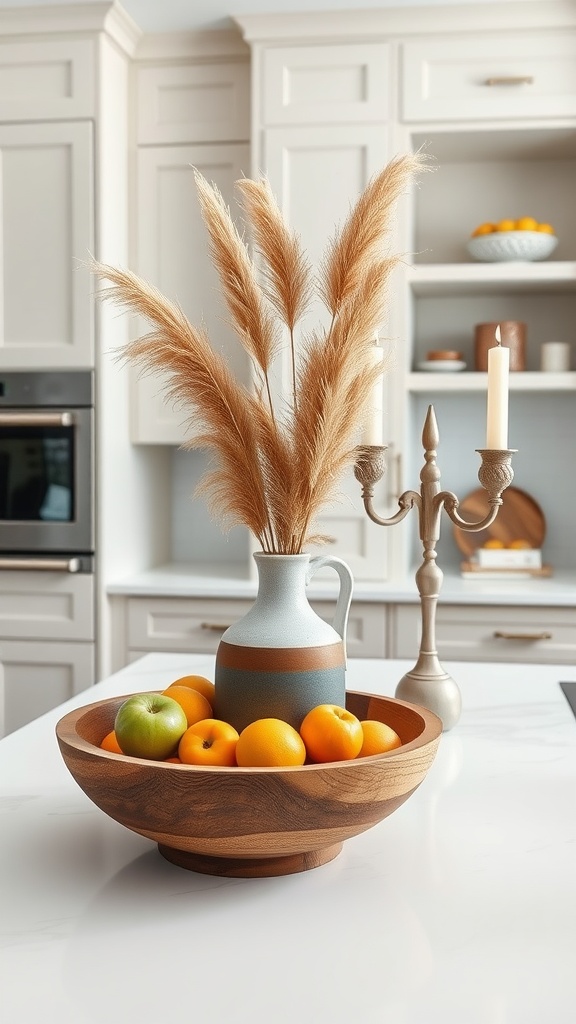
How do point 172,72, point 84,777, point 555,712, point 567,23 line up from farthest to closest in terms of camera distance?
point 172,72 < point 567,23 < point 555,712 < point 84,777

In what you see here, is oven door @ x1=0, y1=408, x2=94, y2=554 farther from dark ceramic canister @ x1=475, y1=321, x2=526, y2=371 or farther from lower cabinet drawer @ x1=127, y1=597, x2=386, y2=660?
dark ceramic canister @ x1=475, y1=321, x2=526, y2=371

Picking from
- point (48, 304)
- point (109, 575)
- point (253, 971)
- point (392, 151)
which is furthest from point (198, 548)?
point (253, 971)

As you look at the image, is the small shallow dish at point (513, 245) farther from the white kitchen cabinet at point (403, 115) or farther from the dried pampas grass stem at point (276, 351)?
the dried pampas grass stem at point (276, 351)

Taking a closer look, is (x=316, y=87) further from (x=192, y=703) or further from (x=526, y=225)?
(x=192, y=703)

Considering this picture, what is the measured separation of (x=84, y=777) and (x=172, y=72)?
2.74 m

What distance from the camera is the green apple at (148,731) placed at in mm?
893

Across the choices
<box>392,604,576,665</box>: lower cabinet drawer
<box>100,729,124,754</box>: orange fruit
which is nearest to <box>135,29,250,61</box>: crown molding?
<box>392,604,576,665</box>: lower cabinet drawer

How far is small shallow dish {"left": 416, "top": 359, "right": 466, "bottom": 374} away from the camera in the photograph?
3012mm

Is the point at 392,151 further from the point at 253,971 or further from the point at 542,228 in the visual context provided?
the point at 253,971

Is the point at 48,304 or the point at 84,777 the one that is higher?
the point at 48,304

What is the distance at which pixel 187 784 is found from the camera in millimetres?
789

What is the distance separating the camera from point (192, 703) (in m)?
1.01

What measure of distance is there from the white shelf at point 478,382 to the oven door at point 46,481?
0.98 m

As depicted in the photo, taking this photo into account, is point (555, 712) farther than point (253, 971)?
Yes
